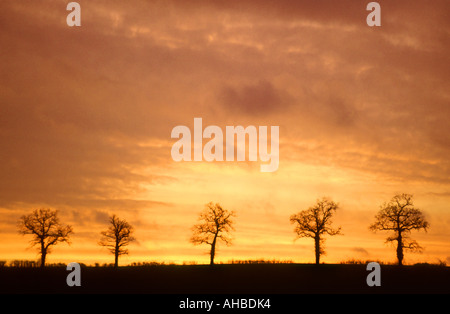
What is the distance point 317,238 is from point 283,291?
742 inches

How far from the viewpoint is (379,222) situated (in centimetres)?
6794

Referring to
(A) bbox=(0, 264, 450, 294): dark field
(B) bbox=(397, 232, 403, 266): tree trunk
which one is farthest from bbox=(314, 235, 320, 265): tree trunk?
(B) bbox=(397, 232, 403, 266): tree trunk

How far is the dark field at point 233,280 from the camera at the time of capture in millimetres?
52719

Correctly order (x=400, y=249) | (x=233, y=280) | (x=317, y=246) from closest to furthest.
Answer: (x=233, y=280) → (x=400, y=249) → (x=317, y=246)

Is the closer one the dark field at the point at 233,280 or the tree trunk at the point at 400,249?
the dark field at the point at 233,280

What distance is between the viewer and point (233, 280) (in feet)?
194

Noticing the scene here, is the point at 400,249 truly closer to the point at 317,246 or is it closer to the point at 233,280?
the point at 317,246

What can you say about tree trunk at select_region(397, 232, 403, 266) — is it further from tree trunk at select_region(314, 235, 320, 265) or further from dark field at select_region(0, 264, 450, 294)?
tree trunk at select_region(314, 235, 320, 265)

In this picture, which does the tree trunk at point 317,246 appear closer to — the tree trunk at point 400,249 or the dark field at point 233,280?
the dark field at point 233,280

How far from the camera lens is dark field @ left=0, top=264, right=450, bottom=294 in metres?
52.7

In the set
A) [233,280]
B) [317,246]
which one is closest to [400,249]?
[317,246]

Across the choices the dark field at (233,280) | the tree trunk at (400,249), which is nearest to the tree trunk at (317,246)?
the dark field at (233,280)
